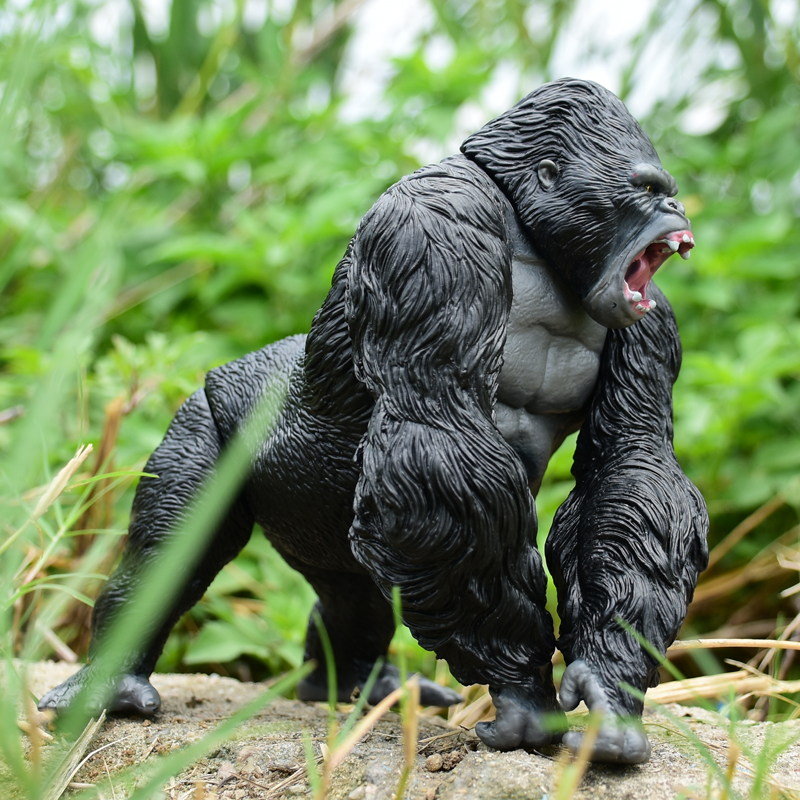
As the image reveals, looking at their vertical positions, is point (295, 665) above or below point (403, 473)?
below

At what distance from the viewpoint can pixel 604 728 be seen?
908mm

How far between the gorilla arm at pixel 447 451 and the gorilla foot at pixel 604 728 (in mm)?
61

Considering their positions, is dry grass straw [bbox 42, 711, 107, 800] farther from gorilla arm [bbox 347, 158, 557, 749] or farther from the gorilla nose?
the gorilla nose

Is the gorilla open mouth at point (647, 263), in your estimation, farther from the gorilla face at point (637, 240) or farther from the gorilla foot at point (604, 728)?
the gorilla foot at point (604, 728)

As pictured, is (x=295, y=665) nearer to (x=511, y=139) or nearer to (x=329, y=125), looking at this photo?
(x=511, y=139)

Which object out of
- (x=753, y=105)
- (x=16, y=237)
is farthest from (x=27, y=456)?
(x=753, y=105)

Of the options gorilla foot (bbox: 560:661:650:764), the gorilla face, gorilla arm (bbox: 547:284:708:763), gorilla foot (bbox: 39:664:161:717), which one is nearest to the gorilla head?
the gorilla face

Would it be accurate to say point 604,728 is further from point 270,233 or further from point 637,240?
point 270,233

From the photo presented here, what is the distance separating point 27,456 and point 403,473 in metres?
0.41

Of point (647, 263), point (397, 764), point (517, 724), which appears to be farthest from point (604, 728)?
point (647, 263)

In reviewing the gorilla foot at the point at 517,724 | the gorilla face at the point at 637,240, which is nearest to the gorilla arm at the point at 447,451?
the gorilla foot at the point at 517,724

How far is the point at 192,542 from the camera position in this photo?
563 mm

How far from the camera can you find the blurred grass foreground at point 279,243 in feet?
6.10

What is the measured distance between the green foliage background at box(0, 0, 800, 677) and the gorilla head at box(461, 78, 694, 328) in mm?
617
